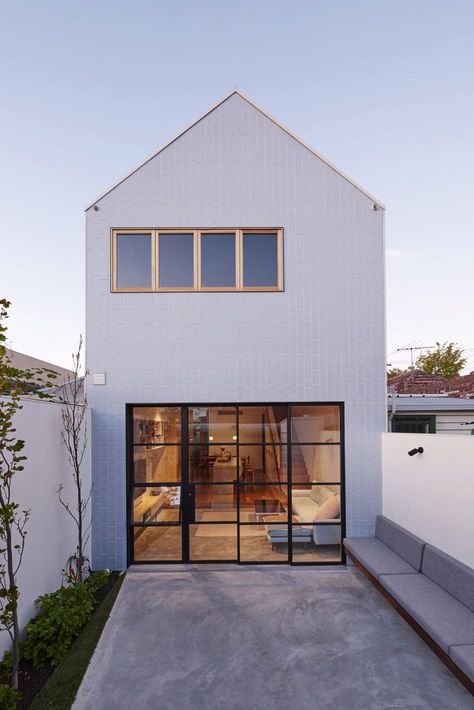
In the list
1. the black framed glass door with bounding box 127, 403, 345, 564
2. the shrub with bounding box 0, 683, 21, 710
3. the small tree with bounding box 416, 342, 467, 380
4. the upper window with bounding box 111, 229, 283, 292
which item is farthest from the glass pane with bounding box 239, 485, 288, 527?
the small tree with bounding box 416, 342, 467, 380

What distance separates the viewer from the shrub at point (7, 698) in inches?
118

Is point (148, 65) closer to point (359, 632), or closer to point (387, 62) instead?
point (387, 62)

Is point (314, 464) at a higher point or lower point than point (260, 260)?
lower

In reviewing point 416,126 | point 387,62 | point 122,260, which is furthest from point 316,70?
point 122,260

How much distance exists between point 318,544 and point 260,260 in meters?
5.05

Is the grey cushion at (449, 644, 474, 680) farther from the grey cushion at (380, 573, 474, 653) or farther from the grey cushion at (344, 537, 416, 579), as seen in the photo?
the grey cushion at (344, 537, 416, 579)

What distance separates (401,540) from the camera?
Answer: 5.42 metres

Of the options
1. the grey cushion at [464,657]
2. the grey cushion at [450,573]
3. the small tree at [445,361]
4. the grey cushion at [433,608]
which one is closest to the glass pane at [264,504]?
the grey cushion at [433,608]

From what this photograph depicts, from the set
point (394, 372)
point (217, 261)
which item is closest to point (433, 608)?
point (217, 261)

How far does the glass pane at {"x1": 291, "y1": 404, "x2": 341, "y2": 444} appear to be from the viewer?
646 cm

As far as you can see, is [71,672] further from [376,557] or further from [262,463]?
[376,557]

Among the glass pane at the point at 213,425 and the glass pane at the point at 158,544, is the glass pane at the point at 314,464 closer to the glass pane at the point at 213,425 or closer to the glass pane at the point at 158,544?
the glass pane at the point at 213,425

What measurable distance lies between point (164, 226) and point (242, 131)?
219 centimetres

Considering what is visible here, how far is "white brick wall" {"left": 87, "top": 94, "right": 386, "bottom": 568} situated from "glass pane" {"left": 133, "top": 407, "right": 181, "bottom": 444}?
0.26 m
